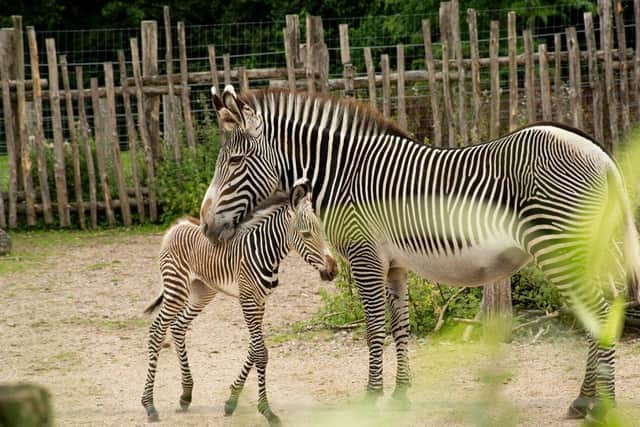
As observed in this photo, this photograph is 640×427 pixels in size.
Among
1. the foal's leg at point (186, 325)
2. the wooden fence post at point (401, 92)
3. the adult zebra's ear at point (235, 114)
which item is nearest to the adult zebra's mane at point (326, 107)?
the adult zebra's ear at point (235, 114)

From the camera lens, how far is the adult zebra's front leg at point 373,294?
5.04m

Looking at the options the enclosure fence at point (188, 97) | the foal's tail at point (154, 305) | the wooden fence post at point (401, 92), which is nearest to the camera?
the foal's tail at point (154, 305)

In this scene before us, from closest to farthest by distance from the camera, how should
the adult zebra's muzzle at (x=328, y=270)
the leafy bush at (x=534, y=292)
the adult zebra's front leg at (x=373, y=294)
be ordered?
the adult zebra's muzzle at (x=328, y=270), the adult zebra's front leg at (x=373, y=294), the leafy bush at (x=534, y=292)

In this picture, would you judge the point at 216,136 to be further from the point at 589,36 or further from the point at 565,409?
the point at 565,409

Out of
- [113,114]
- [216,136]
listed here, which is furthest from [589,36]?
[113,114]

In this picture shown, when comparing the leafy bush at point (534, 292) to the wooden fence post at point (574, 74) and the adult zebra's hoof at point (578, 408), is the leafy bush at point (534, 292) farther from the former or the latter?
the wooden fence post at point (574, 74)

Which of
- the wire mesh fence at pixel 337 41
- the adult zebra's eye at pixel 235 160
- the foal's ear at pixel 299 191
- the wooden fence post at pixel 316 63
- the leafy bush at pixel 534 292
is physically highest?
the wire mesh fence at pixel 337 41

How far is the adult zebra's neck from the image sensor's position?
17.0ft

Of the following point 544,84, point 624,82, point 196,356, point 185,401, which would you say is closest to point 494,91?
point 544,84

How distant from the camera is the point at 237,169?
5129 mm

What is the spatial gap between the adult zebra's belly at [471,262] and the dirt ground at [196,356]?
0.43 meters

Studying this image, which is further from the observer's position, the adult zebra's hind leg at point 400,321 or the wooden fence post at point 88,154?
the wooden fence post at point 88,154

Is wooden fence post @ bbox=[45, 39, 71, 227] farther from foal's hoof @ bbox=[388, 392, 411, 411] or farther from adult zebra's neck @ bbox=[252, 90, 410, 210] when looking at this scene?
foal's hoof @ bbox=[388, 392, 411, 411]

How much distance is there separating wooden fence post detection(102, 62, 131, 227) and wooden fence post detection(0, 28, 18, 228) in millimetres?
1148
